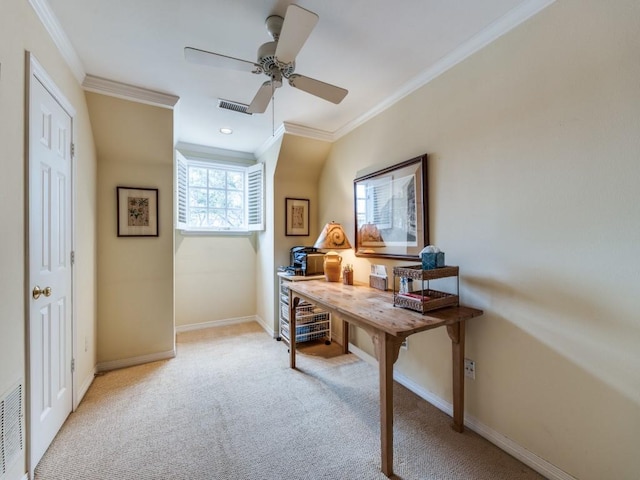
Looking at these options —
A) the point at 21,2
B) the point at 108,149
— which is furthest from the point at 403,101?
the point at 108,149

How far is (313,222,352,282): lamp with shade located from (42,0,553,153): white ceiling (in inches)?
48.8

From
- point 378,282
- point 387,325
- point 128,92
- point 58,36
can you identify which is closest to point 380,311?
point 387,325

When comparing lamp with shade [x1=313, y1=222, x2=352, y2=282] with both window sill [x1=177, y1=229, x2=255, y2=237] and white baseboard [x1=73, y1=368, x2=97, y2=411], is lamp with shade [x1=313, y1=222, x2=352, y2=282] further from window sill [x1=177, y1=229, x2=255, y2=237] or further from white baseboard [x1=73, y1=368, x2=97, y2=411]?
white baseboard [x1=73, y1=368, x2=97, y2=411]

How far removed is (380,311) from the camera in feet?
5.68

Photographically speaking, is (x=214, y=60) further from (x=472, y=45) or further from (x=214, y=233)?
(x=214, y=233)

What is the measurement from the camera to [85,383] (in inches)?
87.4

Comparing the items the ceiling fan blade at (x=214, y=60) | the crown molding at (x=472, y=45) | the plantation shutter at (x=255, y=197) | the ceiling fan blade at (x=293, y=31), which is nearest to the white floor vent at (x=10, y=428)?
the ceiling fan blade at (x=214, y=60)

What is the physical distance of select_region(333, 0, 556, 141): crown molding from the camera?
1459 mm

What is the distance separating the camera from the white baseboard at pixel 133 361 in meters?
2.54

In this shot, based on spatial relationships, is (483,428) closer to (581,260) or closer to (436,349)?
(436,349)

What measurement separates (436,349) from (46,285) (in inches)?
103

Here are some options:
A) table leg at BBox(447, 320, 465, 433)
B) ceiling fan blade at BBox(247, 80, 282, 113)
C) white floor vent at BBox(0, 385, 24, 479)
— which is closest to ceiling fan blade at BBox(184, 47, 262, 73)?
ceiling fan blade at BBox(247, 80, 282, 113)

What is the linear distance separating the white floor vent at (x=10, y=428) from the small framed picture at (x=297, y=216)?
2.59m

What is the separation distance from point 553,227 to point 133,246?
11.0 feet
